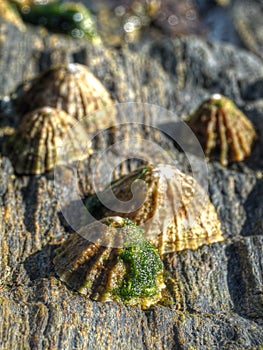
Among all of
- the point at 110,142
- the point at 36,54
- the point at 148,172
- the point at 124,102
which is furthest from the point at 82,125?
the point at 36,54

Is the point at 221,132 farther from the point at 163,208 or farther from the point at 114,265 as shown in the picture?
the point at 114,265

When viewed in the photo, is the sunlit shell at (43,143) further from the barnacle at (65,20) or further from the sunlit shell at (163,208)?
the barnacle at (65,20)

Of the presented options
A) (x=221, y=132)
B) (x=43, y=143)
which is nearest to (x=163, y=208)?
(x=43, y=143)

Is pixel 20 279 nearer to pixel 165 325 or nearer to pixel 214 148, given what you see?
pixel 165 325

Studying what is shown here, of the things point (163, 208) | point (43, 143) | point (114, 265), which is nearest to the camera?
point (114, 265)

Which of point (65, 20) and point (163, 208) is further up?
point (65, 20)

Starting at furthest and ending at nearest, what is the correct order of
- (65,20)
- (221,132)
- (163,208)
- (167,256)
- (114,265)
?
(65,20) < (221,132) < (163,208) < (167,256) < (114,265)

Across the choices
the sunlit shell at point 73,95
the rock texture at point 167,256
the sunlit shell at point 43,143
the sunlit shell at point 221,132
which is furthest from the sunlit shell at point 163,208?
the sunlit shell at point 73,95
